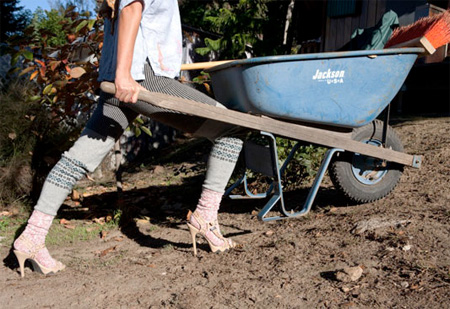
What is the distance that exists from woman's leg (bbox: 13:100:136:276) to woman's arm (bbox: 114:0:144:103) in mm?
358

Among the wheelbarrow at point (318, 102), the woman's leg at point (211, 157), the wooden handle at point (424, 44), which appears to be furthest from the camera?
the wooden handle at point (424, 44)

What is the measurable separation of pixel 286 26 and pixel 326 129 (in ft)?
24.9

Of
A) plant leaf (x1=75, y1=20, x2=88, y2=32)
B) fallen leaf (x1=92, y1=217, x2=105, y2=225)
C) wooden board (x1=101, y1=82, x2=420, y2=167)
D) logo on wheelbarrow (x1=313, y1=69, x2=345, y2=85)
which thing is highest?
plant leaf (x1=75, y1=20, x2=88, y2=32)

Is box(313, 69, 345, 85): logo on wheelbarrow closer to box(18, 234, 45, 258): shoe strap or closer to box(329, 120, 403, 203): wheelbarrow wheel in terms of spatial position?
box(329, 120, 403, 203): wheelbarrow wheel

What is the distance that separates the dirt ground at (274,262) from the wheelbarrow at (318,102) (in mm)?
271

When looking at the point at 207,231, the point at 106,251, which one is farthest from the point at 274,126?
the point at 106,251

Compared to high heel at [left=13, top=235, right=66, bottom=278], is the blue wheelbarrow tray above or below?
above

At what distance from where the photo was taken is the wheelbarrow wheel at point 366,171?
329 cm

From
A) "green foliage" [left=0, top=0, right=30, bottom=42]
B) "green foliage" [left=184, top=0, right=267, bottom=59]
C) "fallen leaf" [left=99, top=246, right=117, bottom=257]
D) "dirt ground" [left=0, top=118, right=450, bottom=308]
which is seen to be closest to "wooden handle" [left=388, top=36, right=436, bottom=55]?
"dirt ground" [left=0, top=118, right=450, bottom=308]

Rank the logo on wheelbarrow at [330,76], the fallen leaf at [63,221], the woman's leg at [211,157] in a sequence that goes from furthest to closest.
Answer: the fallen leaf at [63,221] < the logo on wheelbarrow at [330,76] < the woman's leg at [211,157]

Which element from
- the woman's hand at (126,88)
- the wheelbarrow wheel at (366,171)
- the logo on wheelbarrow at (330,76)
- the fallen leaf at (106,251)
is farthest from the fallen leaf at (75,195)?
the logo on wheelbarrow at (330,76)

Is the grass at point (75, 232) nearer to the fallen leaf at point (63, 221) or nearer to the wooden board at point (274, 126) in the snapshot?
the fallen leaf at point (63, 221)

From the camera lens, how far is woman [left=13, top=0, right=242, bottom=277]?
2.23 m

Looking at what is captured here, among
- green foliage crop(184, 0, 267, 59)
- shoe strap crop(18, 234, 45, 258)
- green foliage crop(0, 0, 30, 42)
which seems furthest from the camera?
green foliage crop(0, 0, 30, 42)
